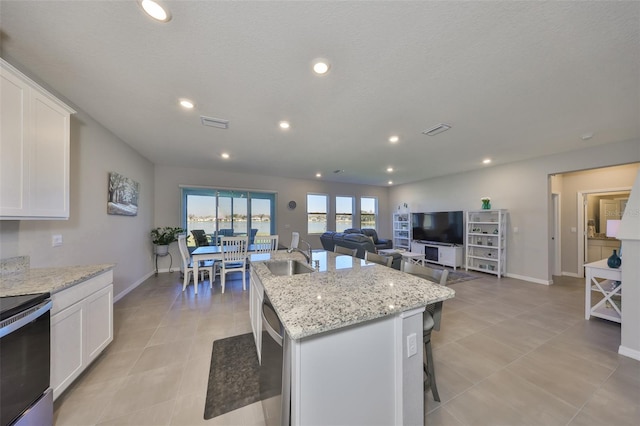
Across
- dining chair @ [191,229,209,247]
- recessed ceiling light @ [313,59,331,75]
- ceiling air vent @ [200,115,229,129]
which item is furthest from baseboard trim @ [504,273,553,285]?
dining chair @ [191,229,209,247]

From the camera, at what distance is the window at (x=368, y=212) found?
27.0 feet

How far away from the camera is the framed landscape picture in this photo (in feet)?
10.8

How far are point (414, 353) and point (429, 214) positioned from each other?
19.7ft

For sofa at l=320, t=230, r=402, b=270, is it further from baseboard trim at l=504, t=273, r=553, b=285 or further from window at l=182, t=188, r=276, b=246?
baseboard trim at l=504, t=273, r=553, b=285

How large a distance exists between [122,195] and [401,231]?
7.40 meters

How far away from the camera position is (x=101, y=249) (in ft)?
9.98

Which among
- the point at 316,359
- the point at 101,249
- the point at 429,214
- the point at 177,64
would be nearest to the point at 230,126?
the point at 177,64

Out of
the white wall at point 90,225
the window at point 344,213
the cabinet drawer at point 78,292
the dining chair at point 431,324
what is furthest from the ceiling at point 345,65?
the window at point 344,213

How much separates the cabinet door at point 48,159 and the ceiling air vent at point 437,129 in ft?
13.2

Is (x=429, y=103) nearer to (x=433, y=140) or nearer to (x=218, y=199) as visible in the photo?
(x=433, y=140)

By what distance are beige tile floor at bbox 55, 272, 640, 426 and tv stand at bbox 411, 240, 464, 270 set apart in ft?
7.90

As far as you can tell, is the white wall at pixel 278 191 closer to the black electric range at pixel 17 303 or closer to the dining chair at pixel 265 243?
the dining chair at pixel 265 243

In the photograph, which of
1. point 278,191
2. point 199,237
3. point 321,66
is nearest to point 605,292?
point 321,66

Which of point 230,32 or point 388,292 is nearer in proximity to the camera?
point 388,292
